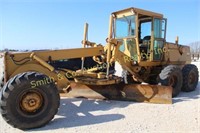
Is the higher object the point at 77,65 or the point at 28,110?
the point at 77,65

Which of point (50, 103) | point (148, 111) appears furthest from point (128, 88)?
point (50, 103)

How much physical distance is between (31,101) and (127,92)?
2903 mm

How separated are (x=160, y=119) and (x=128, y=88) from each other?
180 cm

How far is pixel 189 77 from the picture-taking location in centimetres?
892

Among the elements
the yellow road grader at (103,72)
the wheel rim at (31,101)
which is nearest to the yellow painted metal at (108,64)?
the yellow road grader at (103,72)

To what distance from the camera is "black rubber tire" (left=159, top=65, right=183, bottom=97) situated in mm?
7676

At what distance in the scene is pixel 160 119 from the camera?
5.58 meters

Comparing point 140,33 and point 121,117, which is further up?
point 140,33

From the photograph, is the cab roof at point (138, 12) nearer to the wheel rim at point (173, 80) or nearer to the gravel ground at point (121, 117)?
the wheel rim at point (173, 80)

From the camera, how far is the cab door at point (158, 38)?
329 inches

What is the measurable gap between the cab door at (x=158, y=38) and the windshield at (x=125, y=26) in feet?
2.49

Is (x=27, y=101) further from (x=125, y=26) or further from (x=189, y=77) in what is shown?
(x=189, y=77)

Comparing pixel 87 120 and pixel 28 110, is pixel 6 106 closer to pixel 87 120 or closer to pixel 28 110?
pixel 28 110

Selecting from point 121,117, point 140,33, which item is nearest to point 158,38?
point 140,33
